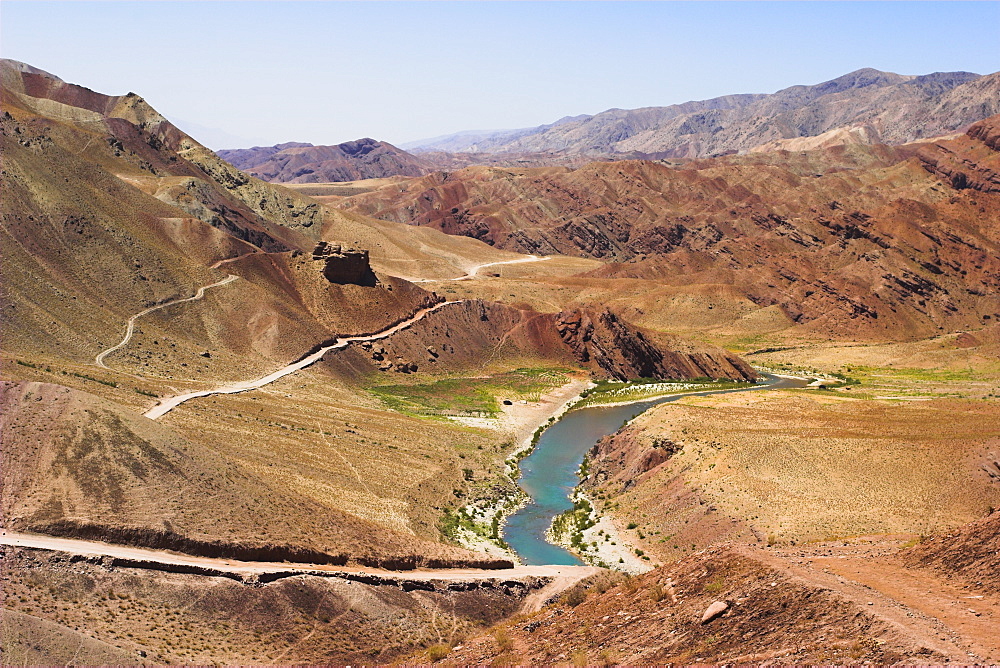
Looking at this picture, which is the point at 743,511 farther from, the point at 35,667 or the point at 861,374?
the point at 861,374

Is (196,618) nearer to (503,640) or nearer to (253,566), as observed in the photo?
(253,566)

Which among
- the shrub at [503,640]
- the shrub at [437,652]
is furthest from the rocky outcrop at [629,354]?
the shrub at [503,640]

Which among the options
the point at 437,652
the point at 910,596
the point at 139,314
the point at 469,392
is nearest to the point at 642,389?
the point at 469,392

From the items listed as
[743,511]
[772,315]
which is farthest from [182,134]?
[743,511]

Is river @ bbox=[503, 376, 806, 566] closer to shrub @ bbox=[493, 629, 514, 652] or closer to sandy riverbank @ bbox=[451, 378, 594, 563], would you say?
sandy riverbank @ bbox=[451, 378, 594, 563]

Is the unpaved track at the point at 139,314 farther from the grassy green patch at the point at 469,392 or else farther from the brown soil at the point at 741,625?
the brown soil at the point at 741,625

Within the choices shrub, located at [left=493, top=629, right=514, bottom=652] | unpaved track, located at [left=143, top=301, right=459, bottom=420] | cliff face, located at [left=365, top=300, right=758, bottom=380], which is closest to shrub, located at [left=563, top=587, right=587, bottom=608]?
shrub, located at [left=493, top=629, right=514, bottom=652]
